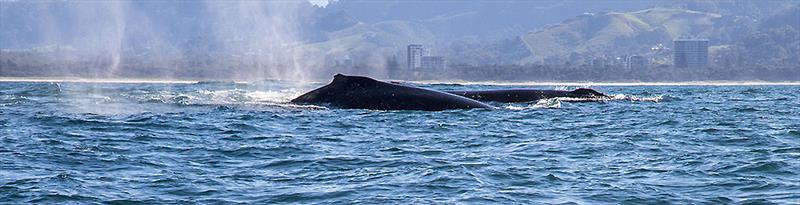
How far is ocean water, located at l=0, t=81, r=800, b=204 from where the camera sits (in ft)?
49.4

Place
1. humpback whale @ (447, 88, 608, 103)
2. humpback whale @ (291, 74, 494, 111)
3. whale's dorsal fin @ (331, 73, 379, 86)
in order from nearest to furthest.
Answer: humpback whale @ (291, 74, 494, 111), whale's dorsal fin @ (331, 73, 379, 86), humpback whale @ (447, 88, 608, 103)

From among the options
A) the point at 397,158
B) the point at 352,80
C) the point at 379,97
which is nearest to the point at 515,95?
the point at 352,80

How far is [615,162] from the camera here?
1847 cm

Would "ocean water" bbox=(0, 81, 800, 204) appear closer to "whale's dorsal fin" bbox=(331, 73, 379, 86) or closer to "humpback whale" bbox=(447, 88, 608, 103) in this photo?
"whale's dorsal fin" bbox=(331, 73, 379, 86)

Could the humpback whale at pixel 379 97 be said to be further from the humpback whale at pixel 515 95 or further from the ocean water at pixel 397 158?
the humpback whale at pixel 515 95

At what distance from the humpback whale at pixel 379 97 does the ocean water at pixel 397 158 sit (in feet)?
4.89

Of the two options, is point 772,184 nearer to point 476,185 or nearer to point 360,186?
point 476,185

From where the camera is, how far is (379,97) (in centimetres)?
3300

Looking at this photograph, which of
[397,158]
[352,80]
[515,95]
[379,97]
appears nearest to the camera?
[397,158]

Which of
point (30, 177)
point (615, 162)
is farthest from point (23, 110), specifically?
point (615, 162)

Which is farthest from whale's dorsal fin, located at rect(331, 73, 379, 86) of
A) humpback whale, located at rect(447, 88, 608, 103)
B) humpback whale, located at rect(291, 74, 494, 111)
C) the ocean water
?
humpback whale, located at rect(447, 88, 608, 103)

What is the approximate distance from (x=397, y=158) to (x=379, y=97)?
45.8 feet

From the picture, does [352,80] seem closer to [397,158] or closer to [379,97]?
[379,97]

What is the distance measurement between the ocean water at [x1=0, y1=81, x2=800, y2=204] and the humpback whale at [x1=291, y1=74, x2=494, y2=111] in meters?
1.49
